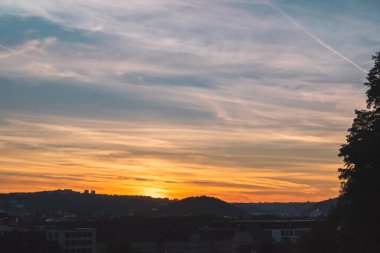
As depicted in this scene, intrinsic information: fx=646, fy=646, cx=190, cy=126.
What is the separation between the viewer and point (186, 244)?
19325cm

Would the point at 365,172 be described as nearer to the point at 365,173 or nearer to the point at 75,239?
the point at 365,173

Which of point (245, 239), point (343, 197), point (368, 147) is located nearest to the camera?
point (368, 147)

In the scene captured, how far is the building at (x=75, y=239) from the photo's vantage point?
164 meters

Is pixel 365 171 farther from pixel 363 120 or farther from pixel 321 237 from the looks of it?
pixel 321 237

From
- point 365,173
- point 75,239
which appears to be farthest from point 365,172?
point 75,239

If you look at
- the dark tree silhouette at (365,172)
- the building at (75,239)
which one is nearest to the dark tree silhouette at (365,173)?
the dark tree silhouette at (365,172)

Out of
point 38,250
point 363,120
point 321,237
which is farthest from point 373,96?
point 38,250

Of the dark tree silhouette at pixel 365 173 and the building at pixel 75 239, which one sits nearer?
the dark tree silhouette at pixel 365 173

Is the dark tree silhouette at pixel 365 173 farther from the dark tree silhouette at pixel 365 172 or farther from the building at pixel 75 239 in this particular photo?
the building at pixel 75 239

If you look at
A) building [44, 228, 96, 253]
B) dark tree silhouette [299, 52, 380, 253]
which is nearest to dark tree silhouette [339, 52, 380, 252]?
dark tree silhouette [299, 52, 380, 253]

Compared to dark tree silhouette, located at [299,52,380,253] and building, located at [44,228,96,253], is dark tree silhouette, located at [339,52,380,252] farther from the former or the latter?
building, located at [44,228,96,253]

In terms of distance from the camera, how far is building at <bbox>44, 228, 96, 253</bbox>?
164250 mm

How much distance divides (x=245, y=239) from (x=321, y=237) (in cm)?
12303

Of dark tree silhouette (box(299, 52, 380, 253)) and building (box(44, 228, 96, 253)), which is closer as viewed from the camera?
dark tree silhouette (box(299, 52, 380, 253))
